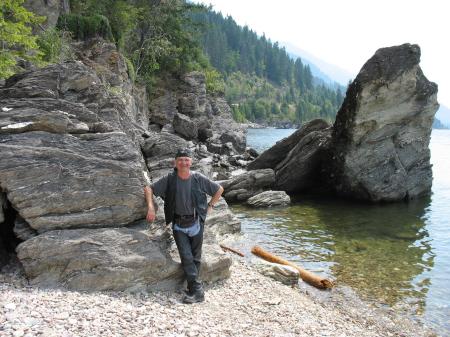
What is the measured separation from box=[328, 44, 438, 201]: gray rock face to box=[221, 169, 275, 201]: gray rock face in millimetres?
5530

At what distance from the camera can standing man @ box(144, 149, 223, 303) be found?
10078mm

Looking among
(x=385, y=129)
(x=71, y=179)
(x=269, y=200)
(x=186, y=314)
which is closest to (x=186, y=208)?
(x=186, y=314)

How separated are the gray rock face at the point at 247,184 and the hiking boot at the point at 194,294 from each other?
19.3m

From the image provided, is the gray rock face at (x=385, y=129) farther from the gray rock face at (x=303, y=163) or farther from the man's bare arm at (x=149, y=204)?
the man's bare arm at (x=149, y=204)

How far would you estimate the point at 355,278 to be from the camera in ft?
50.3

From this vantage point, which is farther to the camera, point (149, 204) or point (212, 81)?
point (212, 81)

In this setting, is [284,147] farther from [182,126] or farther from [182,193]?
[182,193]

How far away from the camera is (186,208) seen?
10.2 meters

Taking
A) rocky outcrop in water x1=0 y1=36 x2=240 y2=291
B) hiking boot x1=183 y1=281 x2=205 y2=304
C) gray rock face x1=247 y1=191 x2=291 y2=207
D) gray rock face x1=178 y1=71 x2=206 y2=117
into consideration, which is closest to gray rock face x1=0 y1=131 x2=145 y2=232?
rocky outcrop in water x1=0 y1=36 x2=240 y2=291

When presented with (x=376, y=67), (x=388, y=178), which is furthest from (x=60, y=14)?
(x=388, y=178)

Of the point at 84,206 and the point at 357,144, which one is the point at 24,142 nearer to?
the point at 84,206

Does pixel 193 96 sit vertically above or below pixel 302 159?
above

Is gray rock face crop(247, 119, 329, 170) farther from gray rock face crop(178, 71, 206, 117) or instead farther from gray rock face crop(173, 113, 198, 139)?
gray rock face crop(178, 71, 206, 117)

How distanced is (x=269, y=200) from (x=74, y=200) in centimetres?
1951
